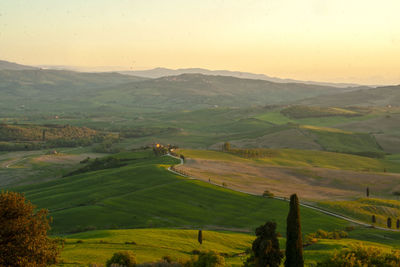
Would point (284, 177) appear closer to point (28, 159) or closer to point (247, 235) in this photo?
point (247, 235)

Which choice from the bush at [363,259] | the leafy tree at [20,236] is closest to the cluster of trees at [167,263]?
the leafy tree at [20,236]

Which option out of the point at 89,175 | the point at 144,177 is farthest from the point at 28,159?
the point at 144,177

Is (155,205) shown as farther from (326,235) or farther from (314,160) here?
(314,160)

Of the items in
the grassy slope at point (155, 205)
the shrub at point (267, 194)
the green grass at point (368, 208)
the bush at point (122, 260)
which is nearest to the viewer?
the bush at point (122, 260)

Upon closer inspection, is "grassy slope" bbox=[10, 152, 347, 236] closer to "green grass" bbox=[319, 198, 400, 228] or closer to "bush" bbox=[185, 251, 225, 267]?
"green grass" bbox=[319, 198, 400, 228]

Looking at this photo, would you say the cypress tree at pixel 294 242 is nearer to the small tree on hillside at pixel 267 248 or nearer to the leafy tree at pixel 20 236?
the small tree on hillside at pixel 267 248

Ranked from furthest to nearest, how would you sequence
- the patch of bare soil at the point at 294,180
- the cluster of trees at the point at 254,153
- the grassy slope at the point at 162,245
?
1. the cluster of trees at the point at 254,153
2. the patch of bare soil at the point at 294,180
3. the grassy slope at the point at 162,245

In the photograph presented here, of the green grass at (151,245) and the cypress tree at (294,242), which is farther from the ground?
the cypress tree at (294,242)

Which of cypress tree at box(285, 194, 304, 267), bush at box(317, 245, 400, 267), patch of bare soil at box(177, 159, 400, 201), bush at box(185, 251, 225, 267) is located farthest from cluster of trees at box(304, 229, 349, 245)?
bush at box(185, 251, 225, 267)
